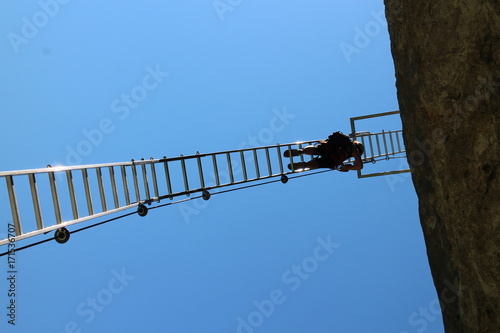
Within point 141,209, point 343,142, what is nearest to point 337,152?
point 343,142

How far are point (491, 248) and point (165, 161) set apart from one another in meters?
6.59

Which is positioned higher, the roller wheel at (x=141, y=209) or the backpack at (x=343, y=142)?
the backpack at (x=343, y=142)

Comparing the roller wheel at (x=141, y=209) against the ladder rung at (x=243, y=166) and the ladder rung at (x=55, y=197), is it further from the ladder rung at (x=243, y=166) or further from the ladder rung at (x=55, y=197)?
the ladder rung at (x=243, y=166)

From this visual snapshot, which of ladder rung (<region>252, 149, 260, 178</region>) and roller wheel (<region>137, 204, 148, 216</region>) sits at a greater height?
ladder rung (<region>252, 149, 260, 178</region>)

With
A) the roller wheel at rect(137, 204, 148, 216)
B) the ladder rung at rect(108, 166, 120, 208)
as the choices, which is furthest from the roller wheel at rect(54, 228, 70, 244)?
the roller wheel at rect(137, 204, 148, 216)

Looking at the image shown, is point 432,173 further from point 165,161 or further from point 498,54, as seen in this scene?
point 165,161

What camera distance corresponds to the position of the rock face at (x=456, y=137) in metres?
6.86

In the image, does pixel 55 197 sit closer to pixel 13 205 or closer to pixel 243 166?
pixel 13 205

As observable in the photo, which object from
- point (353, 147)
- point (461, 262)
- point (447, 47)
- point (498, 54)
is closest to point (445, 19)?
point (447, 47)

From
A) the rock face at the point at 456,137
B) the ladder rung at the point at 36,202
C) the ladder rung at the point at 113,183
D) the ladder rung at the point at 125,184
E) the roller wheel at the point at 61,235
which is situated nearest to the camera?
the ladder rung at the point at 36,202

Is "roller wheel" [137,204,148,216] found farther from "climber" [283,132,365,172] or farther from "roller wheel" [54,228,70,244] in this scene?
"climber" [283,132,365,172]

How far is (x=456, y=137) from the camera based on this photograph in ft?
24.2

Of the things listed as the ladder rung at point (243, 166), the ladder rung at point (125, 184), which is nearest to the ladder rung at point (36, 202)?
the ladder rung at point (125, 184)

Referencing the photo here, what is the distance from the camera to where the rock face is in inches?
270
